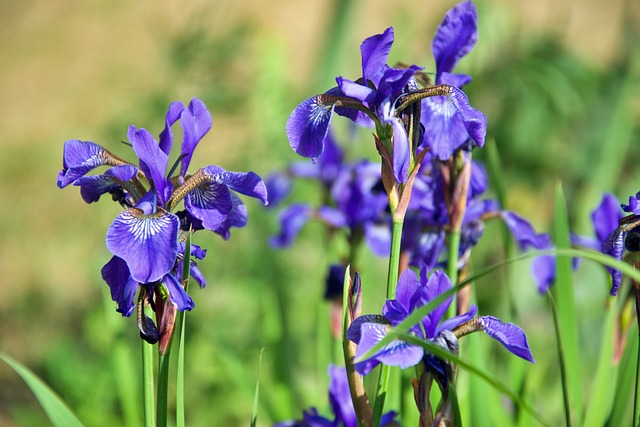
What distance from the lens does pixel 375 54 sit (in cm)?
102

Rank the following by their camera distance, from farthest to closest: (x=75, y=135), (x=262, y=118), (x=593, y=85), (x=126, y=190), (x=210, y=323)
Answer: (x=75, y=135) → (x=593, y=85) → (x=262, y=118) → (x=210, y=323) → (x=126, y=190)

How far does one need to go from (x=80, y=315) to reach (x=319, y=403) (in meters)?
1.43

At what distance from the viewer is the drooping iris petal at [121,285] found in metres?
0.99

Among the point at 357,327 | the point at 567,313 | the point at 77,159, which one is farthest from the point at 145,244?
the point at 567,313

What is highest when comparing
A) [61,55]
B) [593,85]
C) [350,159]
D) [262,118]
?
[61,55]

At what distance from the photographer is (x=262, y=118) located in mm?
2922

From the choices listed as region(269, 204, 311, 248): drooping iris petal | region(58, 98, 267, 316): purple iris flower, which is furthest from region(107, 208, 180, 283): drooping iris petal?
region(269, 204, 311, 248): drooping iris petal

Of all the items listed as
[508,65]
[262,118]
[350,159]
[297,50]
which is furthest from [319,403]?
[297,50]

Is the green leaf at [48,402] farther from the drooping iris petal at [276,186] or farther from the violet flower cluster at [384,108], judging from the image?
the drooping iris petal at [276,186]

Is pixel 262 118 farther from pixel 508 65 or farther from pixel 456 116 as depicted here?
pixel 456 116

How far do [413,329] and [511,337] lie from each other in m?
0.13

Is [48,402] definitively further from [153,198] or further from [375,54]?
[375,54]

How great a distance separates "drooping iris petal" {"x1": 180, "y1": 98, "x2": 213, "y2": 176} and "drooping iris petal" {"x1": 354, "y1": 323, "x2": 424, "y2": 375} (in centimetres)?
37

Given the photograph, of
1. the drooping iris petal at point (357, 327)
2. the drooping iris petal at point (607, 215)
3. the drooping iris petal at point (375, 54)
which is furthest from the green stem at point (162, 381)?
the drooping iris petal at point (607, 215)
